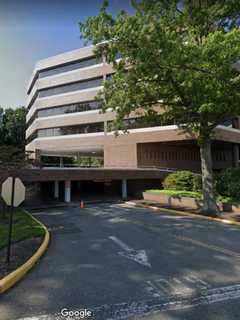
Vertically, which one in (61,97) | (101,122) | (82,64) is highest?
(82,64)

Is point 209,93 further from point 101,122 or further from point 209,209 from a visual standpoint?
point 101,122

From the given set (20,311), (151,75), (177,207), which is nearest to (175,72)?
(151,75)

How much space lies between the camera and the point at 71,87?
131ft

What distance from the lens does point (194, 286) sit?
18.7 feet

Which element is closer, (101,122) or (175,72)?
(175,72)

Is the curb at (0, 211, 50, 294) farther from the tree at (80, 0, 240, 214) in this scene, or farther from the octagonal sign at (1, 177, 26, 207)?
the tree at (80, 0, 240, 214)

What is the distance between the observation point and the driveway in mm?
4750

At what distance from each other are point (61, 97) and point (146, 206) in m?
25.6

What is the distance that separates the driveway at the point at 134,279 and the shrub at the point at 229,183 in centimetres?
748

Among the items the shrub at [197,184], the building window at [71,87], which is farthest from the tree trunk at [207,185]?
the building window at [71,87]

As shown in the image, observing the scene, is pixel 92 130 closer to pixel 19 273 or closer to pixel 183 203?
pixel 183 203

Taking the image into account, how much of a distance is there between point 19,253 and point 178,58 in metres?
10.8

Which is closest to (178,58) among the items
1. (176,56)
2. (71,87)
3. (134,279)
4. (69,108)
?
(176,56)

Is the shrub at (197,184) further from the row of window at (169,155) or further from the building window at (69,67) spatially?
the building window at (69,67)
